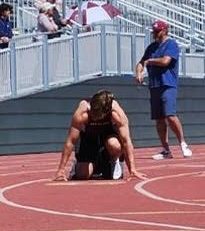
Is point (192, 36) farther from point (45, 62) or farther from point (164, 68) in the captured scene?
point (164, 68)

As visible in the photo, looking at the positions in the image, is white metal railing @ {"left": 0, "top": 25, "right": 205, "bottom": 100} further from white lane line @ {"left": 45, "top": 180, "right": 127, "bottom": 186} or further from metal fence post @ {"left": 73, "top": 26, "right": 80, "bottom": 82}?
white lane line @ {"left": 45, "top": 180, "right": 127, "bottom": 186}

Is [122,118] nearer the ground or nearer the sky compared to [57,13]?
nearer the ground

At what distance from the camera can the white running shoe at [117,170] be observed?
38.4ft

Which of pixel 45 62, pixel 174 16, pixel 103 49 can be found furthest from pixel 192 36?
pixel 45 62

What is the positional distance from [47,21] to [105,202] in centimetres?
1227

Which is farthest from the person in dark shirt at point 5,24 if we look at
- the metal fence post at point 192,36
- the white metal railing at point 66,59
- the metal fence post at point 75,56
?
the metal fence post at point 192,36

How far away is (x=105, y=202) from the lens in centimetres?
960

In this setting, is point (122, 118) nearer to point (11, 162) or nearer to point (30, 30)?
point (11, 162)

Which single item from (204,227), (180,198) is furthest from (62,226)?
(180,198)

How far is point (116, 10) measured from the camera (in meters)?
25.1

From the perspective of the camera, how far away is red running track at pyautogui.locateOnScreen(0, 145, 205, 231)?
7.97 metres

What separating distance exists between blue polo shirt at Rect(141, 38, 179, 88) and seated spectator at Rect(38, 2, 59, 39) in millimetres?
5200

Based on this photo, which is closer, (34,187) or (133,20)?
(34,187)

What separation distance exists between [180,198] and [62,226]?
2.25 meters
